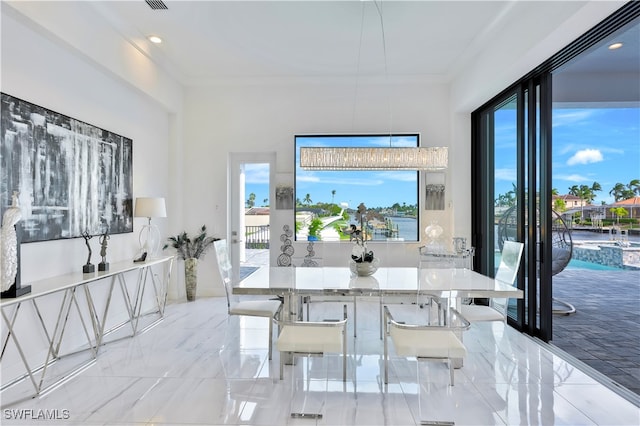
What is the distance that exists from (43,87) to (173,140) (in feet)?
7.39

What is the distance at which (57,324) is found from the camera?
109 inches

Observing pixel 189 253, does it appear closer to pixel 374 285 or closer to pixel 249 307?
pixel 249 307

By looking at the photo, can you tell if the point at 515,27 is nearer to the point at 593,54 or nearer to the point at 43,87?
the point at 593,54

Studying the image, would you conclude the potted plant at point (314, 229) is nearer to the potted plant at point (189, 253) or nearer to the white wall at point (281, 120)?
the white wall at point (281, 120)

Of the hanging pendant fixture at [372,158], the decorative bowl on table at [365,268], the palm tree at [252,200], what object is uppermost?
the hanging pendant fixture at [372,158]

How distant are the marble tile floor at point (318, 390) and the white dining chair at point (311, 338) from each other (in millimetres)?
352

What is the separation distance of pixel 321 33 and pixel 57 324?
148 inches

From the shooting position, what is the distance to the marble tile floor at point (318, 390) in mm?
2178

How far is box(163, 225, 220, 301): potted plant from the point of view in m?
5.03

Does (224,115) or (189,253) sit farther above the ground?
(224,115)

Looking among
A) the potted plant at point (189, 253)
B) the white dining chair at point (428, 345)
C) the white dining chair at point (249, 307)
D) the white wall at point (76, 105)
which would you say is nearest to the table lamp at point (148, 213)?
the white wall at point (76, 105)

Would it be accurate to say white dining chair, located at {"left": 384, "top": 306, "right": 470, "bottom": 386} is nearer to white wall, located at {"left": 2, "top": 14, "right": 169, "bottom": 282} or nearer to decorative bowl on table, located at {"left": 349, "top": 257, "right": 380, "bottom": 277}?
decorative bowl on table, located at {"left": 349, "top": 257, "right": 380, "bottom": 277}

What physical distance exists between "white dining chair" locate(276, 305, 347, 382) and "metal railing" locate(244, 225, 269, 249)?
2.97 meters

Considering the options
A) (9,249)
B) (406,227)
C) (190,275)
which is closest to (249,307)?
(9,249)
